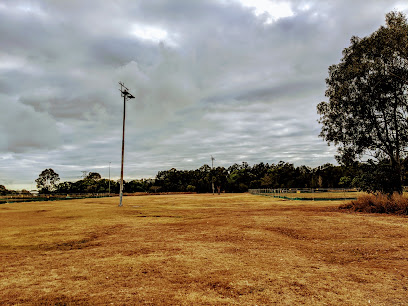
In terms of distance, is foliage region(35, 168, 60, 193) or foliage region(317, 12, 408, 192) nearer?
foliage region(317, 12, 408, 192)

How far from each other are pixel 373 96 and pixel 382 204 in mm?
10226

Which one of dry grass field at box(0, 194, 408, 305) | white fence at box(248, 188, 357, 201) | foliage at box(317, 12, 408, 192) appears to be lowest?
white fence at box(248, 188, 357, 201)

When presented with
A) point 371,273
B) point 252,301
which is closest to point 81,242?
point 252,301

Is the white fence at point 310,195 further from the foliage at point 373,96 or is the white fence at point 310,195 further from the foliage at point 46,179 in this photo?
the foliage at point 46,179

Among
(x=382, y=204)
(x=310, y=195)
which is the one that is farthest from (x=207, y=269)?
(x=310, y=195)

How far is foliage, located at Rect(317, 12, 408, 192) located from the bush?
7.06 ft

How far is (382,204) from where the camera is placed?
22578 mm

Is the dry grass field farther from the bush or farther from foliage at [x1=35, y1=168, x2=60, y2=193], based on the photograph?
foliage at [x1=35, y1=168, x2=60, y2=193]

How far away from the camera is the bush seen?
20820 mm

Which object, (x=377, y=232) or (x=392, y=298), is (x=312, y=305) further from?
(x=377, y=232)

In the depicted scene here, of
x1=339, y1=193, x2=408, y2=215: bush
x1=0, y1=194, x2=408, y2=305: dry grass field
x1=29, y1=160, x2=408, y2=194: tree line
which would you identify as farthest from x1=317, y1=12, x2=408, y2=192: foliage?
x1=29, y1=160, x2=408, y2=194: tree line

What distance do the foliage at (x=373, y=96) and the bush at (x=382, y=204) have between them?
215cm

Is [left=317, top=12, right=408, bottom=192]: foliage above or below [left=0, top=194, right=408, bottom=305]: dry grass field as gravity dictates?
above

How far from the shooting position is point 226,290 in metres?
5.69
